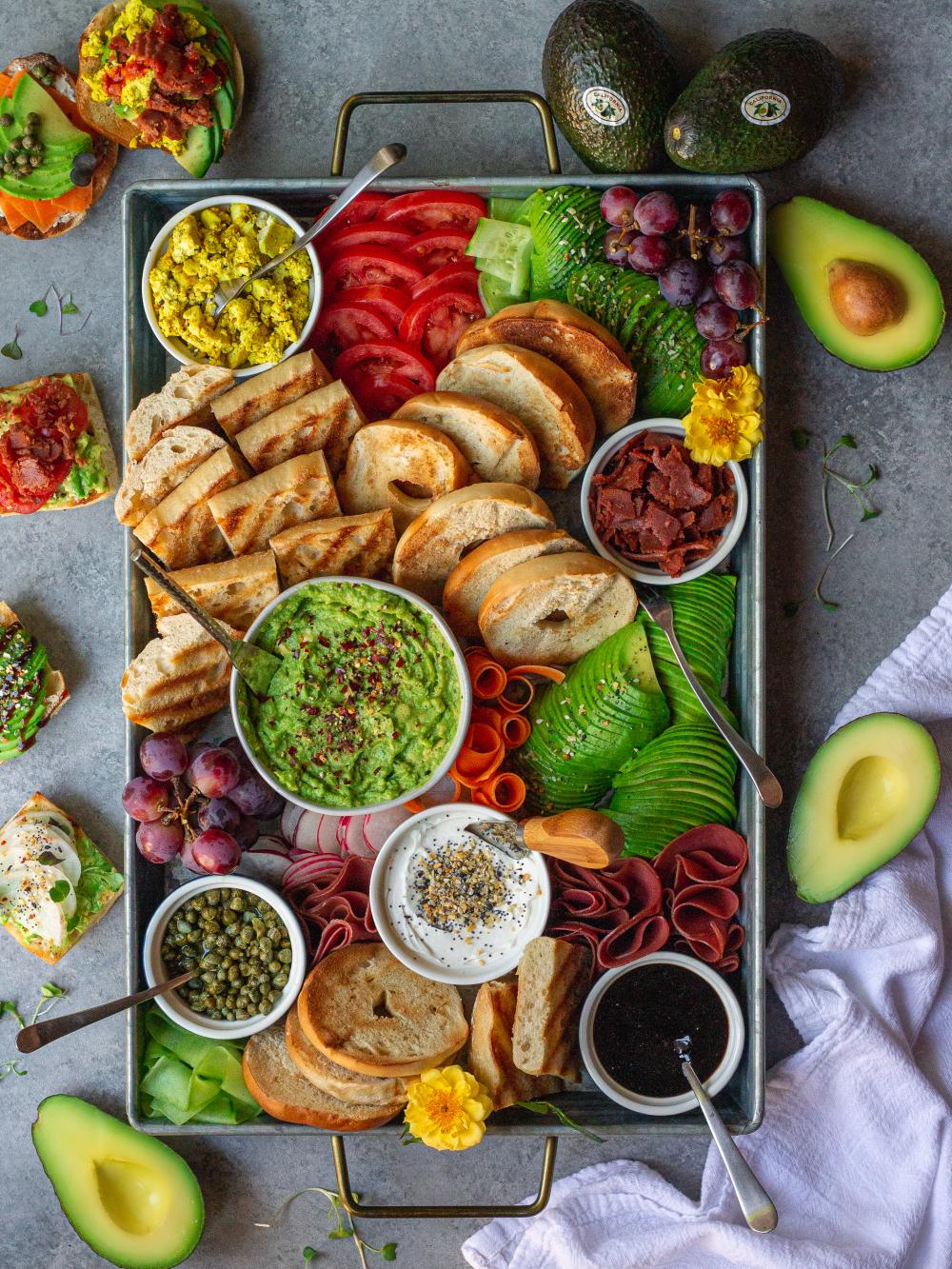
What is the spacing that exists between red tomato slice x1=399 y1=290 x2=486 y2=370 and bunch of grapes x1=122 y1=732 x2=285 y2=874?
1.11m

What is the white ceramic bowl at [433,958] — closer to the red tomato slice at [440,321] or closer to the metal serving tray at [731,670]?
the metal serving tray at [731,670]

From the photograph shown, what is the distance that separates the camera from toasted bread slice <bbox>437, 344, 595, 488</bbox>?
2.43m

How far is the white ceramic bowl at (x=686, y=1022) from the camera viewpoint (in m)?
2.46

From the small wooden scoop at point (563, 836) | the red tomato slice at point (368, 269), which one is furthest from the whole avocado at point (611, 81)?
the small wooden scoop at point (563, 836)

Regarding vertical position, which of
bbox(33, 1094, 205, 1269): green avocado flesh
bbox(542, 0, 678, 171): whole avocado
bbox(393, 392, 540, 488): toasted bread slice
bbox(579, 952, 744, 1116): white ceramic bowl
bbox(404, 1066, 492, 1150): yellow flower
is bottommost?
bbox(33, 1094, 205, 1269): green avocado flesh

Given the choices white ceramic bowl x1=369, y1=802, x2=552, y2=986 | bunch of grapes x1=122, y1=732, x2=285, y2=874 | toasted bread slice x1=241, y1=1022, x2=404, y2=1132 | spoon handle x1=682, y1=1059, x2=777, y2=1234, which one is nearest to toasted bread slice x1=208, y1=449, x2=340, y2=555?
bunch of grapes x1=122, y1=732, x2=285, y2=874

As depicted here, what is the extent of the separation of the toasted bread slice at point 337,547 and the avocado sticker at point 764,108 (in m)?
1.21

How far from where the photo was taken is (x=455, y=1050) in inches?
101

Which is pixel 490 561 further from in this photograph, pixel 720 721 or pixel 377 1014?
pixel 377 1014

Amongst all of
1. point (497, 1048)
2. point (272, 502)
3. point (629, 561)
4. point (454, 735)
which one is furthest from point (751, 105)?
point (497, 1048)

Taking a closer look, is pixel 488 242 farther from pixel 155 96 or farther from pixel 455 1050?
pixel 455 1050

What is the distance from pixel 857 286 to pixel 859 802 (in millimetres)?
1246

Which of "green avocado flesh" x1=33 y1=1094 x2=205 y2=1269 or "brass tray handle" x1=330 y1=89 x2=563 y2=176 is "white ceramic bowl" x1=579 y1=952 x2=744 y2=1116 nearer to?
"green avocado flesh" x1=33 y1=1094 x2=205 y2=1269

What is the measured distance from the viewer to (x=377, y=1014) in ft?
8.43
